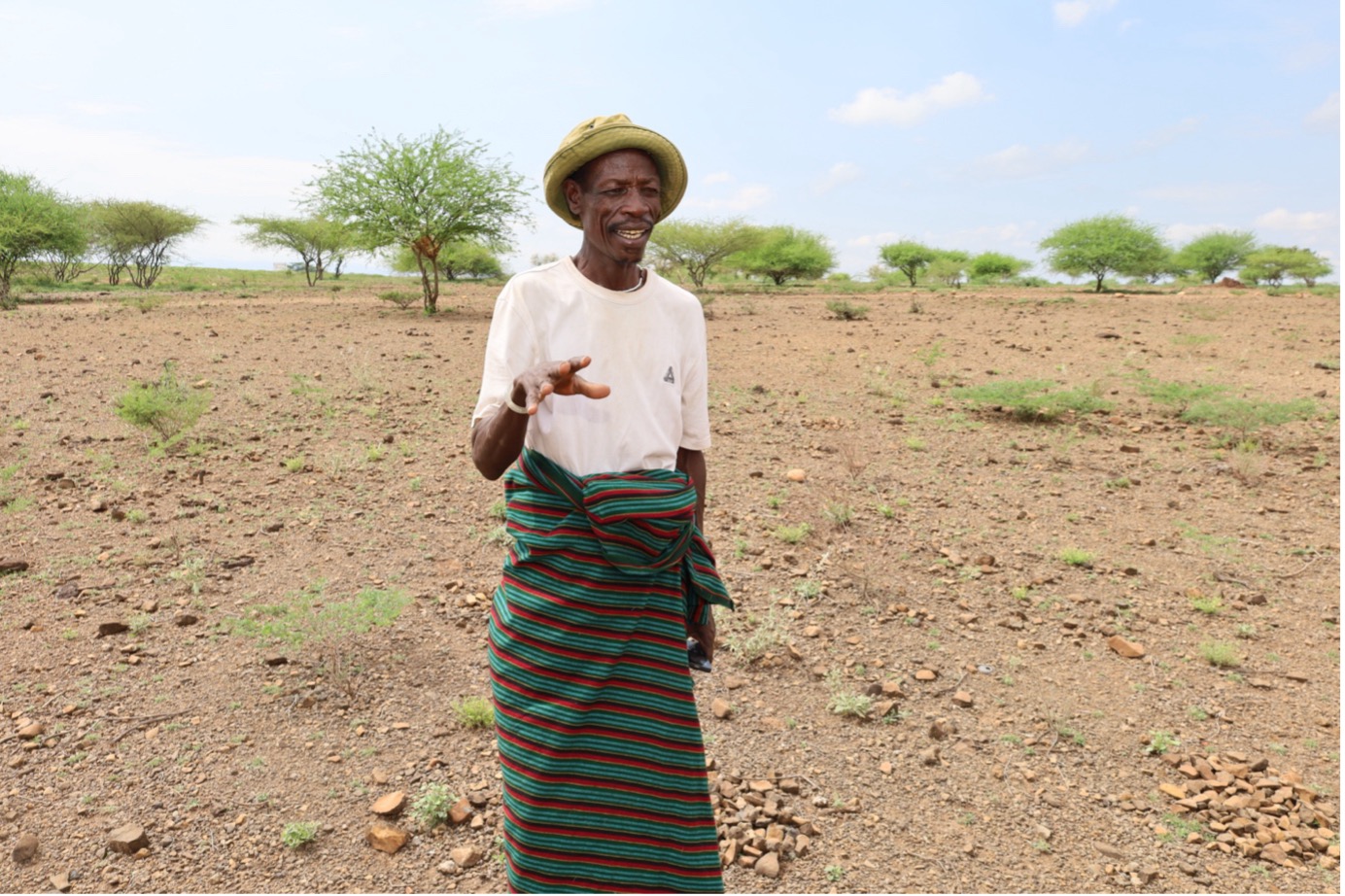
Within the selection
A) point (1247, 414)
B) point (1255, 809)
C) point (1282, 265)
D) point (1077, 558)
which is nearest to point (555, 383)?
point (1255, 809)

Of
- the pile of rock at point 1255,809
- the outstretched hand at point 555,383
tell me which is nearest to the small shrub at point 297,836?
the outstretched hand at point 555,383

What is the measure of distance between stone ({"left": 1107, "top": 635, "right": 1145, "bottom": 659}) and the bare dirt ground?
0.7 inches

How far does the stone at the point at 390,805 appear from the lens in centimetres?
257

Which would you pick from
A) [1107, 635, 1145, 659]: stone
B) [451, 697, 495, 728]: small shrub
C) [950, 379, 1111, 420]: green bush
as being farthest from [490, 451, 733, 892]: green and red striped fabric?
[950, 379, 1111, 420]: green bush

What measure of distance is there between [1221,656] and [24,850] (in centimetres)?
443

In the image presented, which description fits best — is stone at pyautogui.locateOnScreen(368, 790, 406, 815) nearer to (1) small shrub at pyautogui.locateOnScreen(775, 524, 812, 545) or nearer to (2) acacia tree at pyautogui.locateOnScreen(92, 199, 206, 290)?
(1) small shrub at pyautogui.locateOnScreen(775, 524, 812, 545)

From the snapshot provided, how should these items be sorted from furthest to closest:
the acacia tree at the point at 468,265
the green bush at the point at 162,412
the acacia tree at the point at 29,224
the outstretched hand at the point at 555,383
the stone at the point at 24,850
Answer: the acacia tree at the point at 468,265 → the acacia tree at the point at 29,224 → the green bush at the point at 162,412 → the stone at the point at 24,850 → the outstretched hand at the point at 555,383

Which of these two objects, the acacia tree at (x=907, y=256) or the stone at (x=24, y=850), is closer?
the stone at (x=24, y=850)

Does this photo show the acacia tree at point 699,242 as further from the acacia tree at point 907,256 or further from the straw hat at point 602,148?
the straw hat at point 602,148

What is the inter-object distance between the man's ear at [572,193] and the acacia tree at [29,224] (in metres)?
23.2

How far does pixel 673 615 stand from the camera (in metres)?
1.71

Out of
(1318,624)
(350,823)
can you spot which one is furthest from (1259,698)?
(350,823)

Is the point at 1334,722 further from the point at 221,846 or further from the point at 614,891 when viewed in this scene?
the point at 221,846

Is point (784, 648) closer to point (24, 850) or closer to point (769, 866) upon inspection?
point (769, 866)
